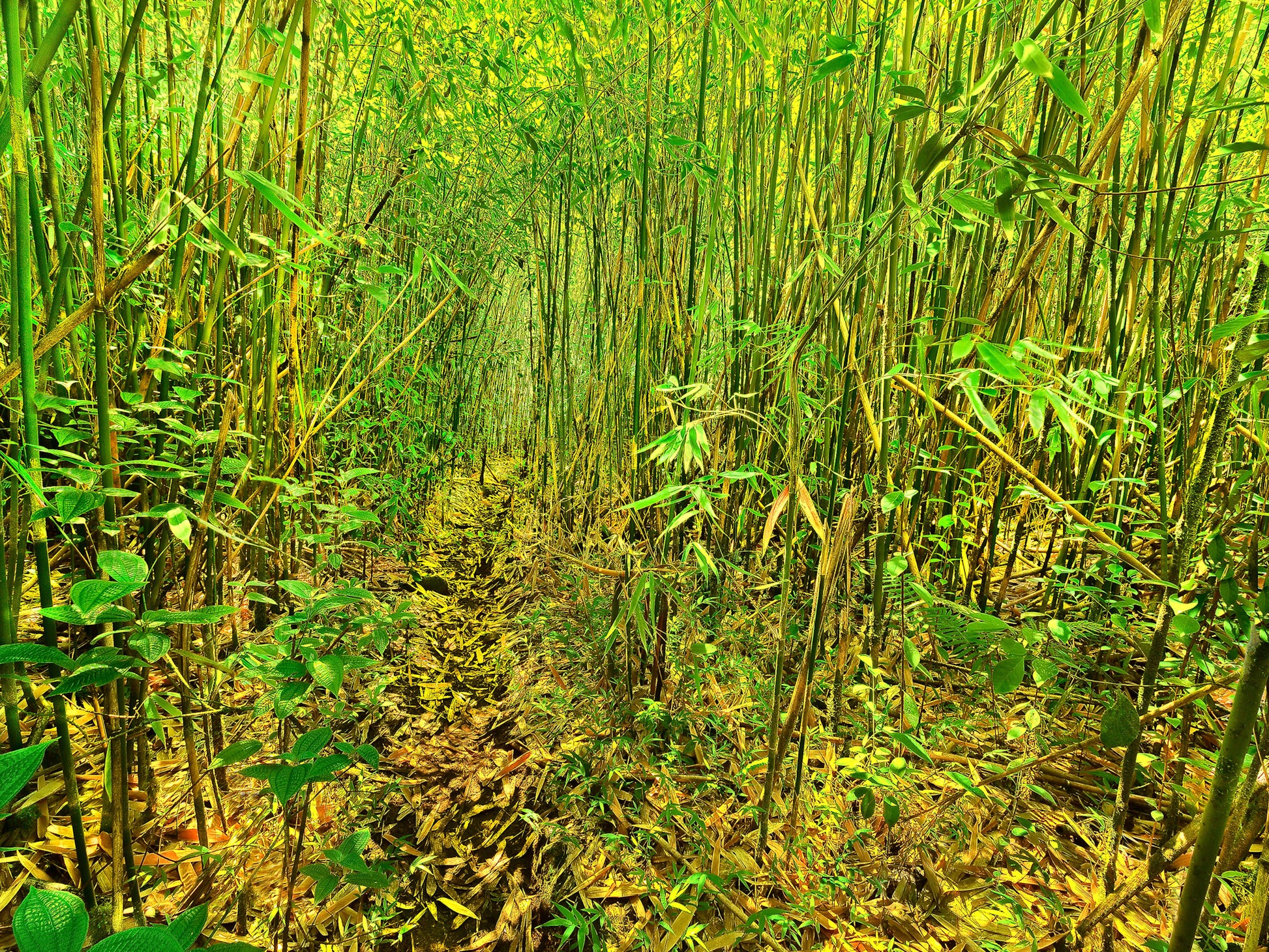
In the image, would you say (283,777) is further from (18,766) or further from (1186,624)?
(1186,624)

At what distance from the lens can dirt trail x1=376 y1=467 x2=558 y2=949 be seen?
93 cm

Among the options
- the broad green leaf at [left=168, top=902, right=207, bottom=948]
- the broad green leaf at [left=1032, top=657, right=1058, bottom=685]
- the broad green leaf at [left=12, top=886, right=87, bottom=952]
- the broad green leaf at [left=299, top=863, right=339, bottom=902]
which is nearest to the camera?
the broad green leaf at [left=12, top=886, right=87, bottom=952]

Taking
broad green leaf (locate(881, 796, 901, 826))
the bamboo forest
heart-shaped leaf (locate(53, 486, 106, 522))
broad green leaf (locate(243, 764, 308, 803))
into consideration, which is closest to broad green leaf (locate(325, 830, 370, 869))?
the bamboo forest

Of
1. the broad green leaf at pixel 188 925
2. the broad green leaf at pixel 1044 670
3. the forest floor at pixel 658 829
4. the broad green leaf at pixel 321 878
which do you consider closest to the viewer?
the broad green leaf at pixel 188 925

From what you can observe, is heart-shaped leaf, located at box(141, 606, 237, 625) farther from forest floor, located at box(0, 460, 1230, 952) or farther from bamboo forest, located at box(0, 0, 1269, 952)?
forest floor, located at box(0, 460, 1230, 952)

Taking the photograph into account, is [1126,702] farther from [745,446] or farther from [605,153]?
[605,153]

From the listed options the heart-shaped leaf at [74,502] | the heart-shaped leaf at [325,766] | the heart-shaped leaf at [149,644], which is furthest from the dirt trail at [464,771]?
the heart-shaped leaf at [74,502]

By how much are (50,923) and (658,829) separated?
2.48ft

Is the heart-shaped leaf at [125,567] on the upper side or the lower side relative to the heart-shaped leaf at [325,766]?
upper

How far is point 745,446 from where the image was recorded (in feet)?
3.87

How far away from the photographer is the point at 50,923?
0.38 metres

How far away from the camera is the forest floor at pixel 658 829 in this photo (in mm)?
812

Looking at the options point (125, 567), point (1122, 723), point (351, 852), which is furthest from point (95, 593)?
point (1122, 723)

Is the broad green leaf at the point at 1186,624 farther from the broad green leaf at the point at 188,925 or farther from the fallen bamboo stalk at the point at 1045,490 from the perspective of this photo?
the broad green leaf at the point at 188,925
